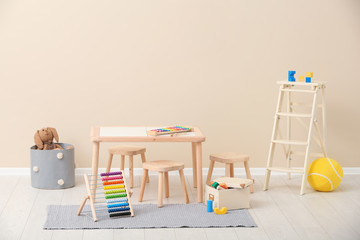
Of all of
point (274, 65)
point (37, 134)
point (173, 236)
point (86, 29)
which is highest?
point (86, 29)

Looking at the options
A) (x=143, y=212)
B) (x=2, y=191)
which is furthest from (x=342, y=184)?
(x=2, y=191)

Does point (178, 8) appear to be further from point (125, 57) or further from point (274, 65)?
point (274, 65)

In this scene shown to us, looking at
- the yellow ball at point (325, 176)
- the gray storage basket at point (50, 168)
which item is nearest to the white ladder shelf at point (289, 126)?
the yellow ball at point (325, 176)

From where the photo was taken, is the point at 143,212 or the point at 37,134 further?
the point at 37,134

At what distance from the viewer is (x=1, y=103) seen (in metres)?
5.54

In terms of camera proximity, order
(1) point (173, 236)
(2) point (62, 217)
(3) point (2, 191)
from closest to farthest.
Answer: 1. (1) point (173, 236)
2. (2) point (62, 217)
3. (3) point (2, 191)

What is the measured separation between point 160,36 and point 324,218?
7.53 feet

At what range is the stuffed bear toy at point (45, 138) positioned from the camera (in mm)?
5191

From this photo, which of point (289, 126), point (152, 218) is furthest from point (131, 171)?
point (289, 126)

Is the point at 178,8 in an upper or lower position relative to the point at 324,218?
upper

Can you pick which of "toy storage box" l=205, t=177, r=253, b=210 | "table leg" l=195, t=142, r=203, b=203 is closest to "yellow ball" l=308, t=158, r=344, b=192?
"toy storage box" l=205, t=177, r=253, b=210

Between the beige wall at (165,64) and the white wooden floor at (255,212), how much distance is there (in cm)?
53

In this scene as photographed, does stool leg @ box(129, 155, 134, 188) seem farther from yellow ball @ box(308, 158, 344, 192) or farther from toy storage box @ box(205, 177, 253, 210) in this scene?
yellow ball @ box(308, 158, 344, 192)

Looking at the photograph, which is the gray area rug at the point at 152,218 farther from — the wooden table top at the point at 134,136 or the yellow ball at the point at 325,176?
the yellow ball at the point at 325,176
